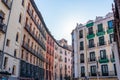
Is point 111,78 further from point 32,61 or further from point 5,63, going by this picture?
point 5,63

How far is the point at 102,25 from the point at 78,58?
9.88m

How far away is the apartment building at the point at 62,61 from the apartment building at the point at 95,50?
2138 centimetres

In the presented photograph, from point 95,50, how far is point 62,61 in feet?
106

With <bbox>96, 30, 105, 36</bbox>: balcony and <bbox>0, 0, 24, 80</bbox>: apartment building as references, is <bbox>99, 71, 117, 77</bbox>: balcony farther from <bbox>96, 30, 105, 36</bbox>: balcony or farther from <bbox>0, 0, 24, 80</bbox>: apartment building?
<bbox>0, 0, 24, 80</bbox>: apartment building

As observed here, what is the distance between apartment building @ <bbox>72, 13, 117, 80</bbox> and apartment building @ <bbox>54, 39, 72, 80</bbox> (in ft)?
70.1

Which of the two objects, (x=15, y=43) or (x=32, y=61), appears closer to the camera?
(x=15, y=43)

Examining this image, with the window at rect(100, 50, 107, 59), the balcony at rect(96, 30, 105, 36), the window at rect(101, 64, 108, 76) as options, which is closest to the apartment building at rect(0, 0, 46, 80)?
the window at rect(101, 64, 108, 76)

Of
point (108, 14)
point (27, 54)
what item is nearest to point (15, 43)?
point (27, 54)

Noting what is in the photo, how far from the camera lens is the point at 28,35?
33031 mm

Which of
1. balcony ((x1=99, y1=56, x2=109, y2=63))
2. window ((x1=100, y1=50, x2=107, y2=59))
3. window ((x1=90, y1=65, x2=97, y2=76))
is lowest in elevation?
window ((x1=90, y1=65, x2=97, y2=76))

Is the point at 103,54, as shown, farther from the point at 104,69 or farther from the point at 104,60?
the point at 104,69

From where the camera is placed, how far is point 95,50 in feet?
126

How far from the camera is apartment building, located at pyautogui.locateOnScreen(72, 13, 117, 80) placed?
116 ft

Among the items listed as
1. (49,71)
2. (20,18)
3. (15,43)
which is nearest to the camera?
(15,43)
